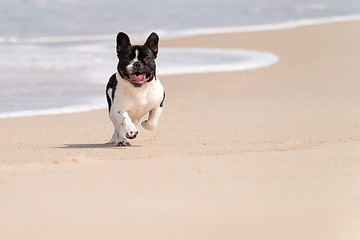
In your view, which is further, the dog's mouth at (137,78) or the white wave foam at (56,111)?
the white wave foam at (56,111)

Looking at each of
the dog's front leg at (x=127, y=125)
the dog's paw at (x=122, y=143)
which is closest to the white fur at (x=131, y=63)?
the dog's front leg at (x=127, y=125)

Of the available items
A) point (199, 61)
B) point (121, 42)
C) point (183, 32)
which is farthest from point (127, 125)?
point (183, 32)

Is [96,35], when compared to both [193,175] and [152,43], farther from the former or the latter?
[193,175]

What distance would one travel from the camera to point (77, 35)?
21.1 meters

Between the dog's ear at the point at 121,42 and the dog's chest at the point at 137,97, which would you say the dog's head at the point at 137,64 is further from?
the dog's chest at the point at 137,97

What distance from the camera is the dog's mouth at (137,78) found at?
21.9ft

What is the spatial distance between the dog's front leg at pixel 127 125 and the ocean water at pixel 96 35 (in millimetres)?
2936

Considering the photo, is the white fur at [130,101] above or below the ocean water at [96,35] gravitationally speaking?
above

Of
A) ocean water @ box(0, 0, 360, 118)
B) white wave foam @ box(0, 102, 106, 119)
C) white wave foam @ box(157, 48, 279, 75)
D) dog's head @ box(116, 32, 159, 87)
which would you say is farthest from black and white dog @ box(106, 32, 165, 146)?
white wave foam @ box(157, 48, 279, 75)

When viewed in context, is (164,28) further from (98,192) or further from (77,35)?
(98,192)

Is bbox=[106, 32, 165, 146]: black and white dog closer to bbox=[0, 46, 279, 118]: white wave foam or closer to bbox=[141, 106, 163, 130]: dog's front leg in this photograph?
bbox=[141, 106, 163, 130]: dog's front leg

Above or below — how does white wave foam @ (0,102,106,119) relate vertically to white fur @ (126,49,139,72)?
below

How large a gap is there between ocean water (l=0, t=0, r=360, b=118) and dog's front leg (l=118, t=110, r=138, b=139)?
294cm

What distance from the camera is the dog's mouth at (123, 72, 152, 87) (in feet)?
21.9
